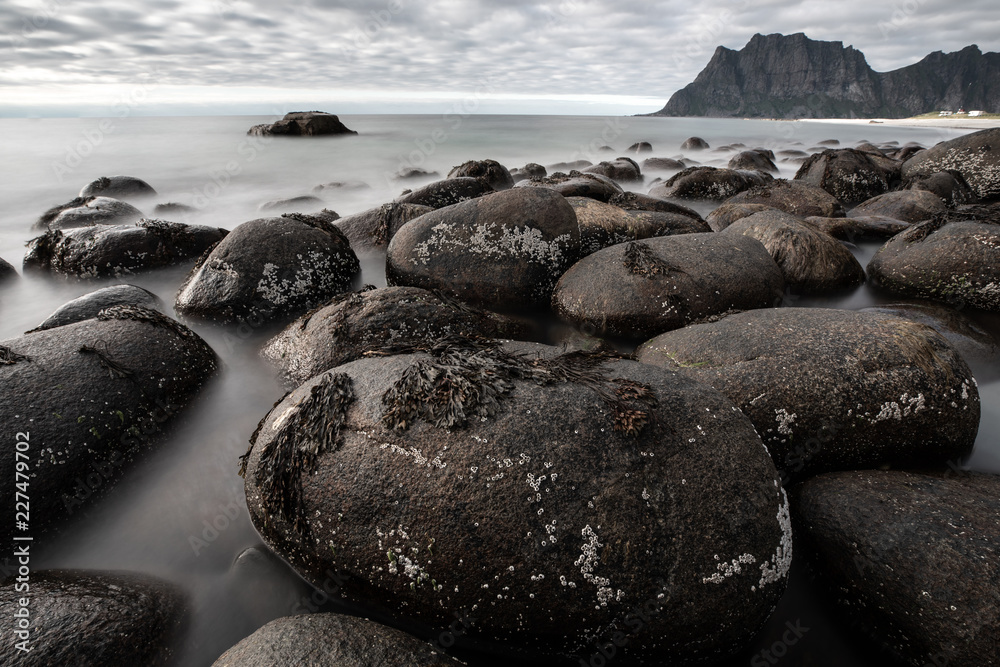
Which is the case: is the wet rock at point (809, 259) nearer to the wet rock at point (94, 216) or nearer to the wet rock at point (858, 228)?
the wet rock at point (858, 228)

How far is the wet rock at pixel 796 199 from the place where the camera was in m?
8.14

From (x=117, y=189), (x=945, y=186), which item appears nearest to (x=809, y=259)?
(x=945, y=186)

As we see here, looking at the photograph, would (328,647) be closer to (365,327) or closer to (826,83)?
(365,327)

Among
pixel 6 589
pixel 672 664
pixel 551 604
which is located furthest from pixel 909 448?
pixel 6 589

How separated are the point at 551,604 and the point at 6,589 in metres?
2.18

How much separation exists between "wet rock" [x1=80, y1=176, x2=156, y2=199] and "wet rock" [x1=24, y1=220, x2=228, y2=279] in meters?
6.79

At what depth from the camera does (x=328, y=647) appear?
5.50 feet

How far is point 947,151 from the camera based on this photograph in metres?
9.89

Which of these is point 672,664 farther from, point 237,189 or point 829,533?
point 237,189

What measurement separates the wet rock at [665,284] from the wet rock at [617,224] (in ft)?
2.66

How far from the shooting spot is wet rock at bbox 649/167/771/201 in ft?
35.0

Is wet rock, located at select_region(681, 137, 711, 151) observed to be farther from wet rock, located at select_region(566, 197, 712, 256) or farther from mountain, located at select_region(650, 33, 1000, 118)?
mountain, located at select_region(650, 33, 1000, 118)

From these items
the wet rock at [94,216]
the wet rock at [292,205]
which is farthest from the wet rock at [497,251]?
the wet rock at [292,205]

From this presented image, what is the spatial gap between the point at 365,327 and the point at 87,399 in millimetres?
1636
